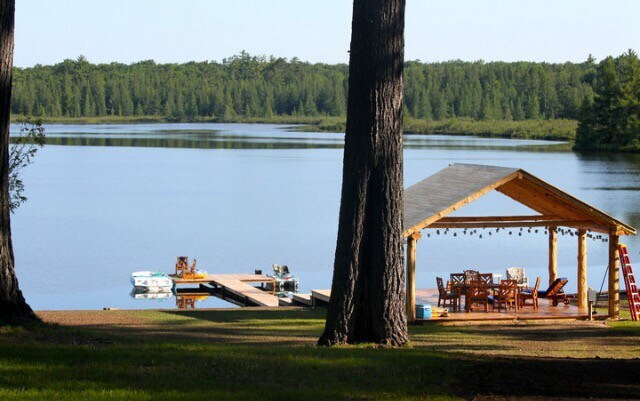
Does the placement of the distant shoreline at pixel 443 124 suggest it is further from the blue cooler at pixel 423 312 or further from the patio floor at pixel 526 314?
the blue cooler at pixel 423 312

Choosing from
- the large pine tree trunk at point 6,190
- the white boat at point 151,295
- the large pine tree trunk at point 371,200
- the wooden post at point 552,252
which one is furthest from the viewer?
the white boat at point 151,295

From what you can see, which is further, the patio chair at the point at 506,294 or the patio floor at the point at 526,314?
the patio chair at the point at 506,294

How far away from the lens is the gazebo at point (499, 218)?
1577cm

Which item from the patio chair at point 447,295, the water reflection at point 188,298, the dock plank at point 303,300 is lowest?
the water reflection at point 188,298

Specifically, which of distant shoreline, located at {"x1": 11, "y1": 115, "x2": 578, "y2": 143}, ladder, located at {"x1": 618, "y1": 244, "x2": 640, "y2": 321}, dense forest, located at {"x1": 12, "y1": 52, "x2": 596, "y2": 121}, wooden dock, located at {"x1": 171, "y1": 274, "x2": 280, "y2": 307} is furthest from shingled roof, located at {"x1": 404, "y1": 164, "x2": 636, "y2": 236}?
dense forest, located at {"x1": 12, "y1": 52, "x2": 596, "y2": 121}

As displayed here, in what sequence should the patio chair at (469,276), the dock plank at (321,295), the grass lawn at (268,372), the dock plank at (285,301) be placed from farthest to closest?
the dock plank at (285,301)
the dock plank at (321,295)
the patio chair at (469,276)
the grass lawn at (268,372)

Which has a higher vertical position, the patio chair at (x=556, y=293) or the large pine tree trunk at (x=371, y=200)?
the large pine tree trunk at (x=371, y=200)

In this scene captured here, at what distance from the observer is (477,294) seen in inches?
664

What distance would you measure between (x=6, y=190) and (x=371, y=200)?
344 cm

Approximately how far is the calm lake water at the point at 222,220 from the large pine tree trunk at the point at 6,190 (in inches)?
473

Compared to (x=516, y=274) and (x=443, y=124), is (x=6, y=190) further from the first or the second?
(x=443, y=124)

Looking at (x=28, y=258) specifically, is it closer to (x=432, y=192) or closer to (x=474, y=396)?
(x=432, y=192)

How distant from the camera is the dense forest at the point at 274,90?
428 ft

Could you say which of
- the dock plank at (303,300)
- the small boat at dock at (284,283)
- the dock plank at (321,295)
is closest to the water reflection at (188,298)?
the small boat at dock at (284,283)
